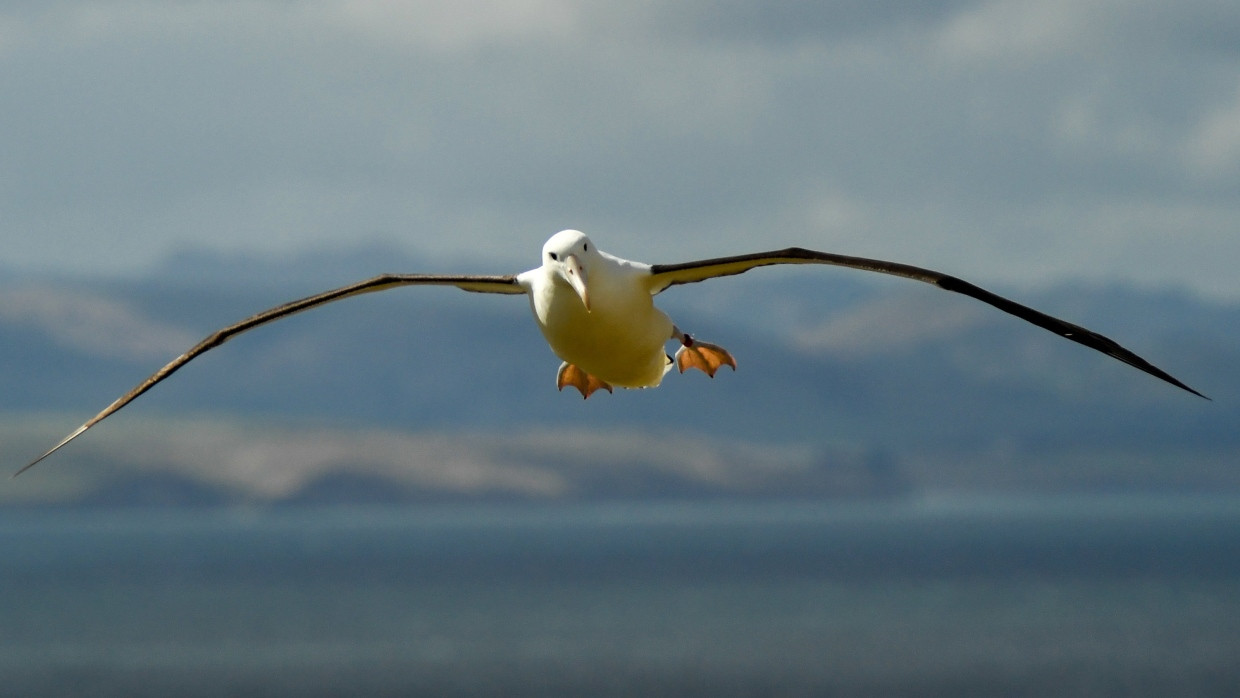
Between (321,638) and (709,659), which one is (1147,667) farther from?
(321,638)

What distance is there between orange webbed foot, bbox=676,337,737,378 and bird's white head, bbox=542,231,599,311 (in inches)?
231

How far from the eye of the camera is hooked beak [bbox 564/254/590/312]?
66.3ft

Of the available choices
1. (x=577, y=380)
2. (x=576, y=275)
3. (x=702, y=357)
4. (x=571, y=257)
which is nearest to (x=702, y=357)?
(x=702, y=357)

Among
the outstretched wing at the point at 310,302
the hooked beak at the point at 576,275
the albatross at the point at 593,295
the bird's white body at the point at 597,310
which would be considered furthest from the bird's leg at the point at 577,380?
the hooked beak at the point at 576,275

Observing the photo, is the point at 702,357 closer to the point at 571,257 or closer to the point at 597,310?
the point at 597,310

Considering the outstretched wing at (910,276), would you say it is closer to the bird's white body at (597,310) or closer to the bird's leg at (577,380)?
the bird's white body at (597,310)

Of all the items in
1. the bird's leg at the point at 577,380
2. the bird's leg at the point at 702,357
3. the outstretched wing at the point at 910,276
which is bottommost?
the outstretched wing at the point at 910,276

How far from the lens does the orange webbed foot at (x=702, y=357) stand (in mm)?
27250

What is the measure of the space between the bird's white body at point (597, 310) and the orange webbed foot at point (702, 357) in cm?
403

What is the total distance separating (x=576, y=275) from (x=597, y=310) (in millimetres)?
1195

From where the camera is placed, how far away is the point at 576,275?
20562mm

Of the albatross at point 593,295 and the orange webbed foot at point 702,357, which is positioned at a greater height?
the orange webbed foot at point 702,357

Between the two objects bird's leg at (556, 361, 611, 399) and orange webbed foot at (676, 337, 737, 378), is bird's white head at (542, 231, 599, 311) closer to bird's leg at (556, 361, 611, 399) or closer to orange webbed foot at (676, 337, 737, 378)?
bird's leg at (556, 361, 611, 399)

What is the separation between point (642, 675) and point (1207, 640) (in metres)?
47.0
